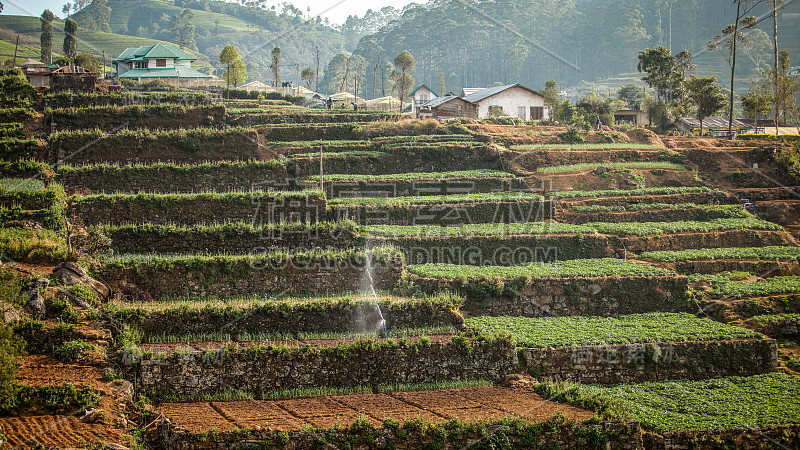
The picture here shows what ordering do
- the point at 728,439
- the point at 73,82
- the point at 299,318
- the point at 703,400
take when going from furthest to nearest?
the point at 73,82, the point at 299,318, the point at 703,400, the point at 728,439

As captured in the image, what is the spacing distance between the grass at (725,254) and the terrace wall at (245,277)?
1210 centimetres

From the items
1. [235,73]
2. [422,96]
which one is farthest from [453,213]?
[422,96]

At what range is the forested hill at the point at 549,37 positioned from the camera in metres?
117

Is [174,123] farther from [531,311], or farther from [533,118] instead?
[533,118]

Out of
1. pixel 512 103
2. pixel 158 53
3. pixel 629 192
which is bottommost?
pixel 629 192

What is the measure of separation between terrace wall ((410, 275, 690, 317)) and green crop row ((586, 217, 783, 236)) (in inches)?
186

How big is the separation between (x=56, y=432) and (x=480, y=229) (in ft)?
59.7

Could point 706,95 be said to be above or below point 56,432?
above

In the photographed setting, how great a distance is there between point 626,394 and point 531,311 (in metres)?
5.54

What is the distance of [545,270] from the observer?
25.7m

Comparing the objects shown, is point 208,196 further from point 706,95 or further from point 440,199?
point 706,95

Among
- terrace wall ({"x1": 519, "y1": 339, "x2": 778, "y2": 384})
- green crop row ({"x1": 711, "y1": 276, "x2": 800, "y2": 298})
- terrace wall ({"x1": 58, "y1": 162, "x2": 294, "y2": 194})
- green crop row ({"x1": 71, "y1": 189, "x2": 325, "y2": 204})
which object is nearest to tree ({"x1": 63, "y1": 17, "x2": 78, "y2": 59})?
terrace wall ({"x1": 58, "y1": 162, "x2": 294, "y2": 194})

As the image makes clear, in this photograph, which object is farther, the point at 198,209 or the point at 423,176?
the point at 423,176

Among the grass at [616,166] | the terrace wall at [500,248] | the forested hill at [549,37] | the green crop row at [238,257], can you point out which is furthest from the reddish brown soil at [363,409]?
the forested hill at [549,37]
